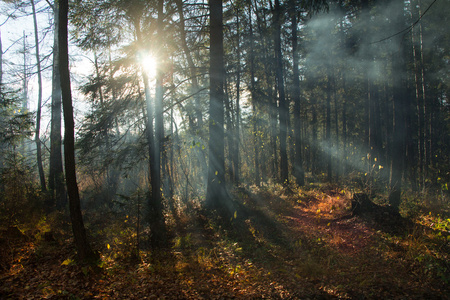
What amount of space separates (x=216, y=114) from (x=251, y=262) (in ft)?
16.8

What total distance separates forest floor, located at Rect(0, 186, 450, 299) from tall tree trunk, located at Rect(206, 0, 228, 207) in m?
1.13

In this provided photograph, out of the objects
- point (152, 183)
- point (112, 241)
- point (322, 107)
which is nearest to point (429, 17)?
point (322, 107)

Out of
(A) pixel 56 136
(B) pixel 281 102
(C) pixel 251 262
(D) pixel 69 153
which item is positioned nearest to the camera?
(D) pixel 69 153

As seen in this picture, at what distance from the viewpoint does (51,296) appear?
439 cm

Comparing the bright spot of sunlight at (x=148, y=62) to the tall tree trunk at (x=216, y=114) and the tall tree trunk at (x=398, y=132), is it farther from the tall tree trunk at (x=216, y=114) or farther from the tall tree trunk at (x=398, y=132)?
the tall tree trunk at (x=398, y=132)

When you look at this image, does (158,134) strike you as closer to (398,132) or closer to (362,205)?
(362,205)

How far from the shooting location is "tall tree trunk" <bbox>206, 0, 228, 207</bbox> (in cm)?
870

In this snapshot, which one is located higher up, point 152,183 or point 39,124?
point 39,124

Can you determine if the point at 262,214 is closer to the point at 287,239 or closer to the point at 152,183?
the point at 287,239

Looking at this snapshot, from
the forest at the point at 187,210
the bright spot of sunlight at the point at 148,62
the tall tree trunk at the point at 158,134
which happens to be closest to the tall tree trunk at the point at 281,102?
the forest at the point at 187,210

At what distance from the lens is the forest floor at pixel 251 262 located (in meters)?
4.40

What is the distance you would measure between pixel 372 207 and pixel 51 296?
8442mm

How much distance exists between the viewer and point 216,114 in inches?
347

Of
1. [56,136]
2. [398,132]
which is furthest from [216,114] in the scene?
[56,136]
